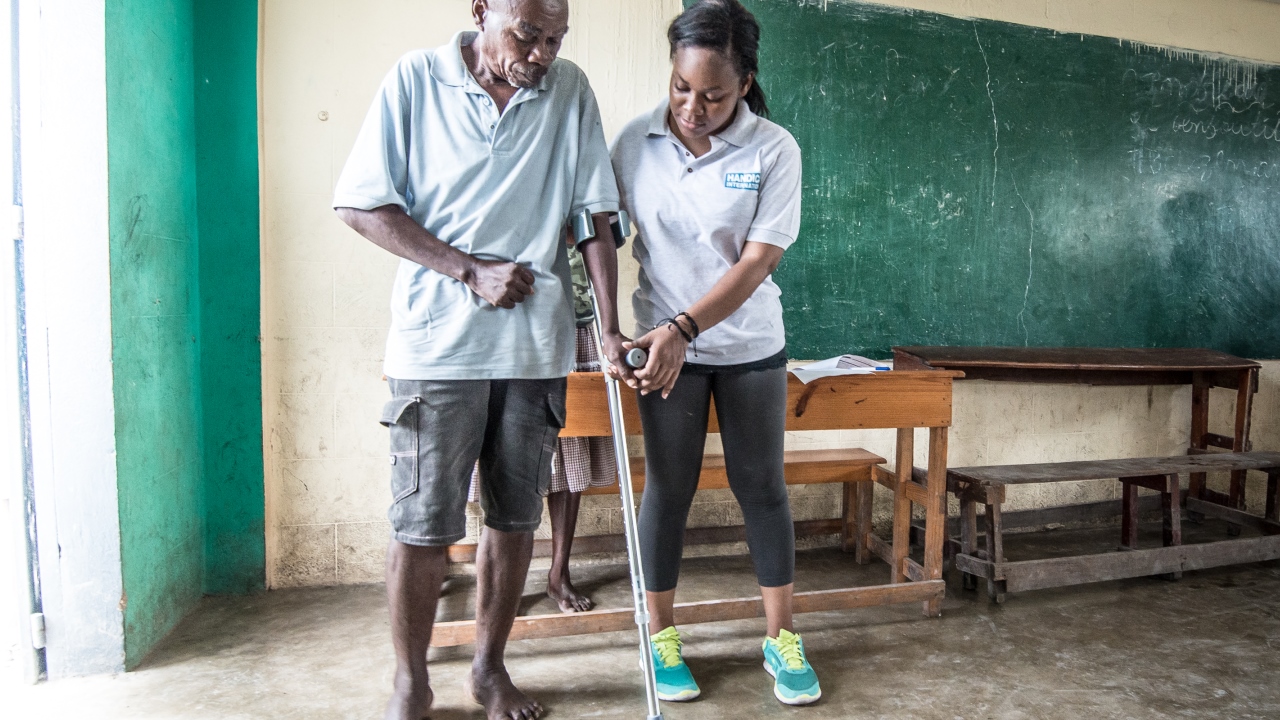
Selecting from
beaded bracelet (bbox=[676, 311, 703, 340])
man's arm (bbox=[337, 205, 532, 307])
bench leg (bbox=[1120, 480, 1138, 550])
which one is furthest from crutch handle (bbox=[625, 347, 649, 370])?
bench leg (bbox=[1120, 480, 1138, 550])

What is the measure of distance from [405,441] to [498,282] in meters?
0.38

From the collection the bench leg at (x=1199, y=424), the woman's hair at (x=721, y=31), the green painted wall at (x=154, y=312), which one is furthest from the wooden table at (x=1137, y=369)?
the green painted wall at (x=154, y=312)

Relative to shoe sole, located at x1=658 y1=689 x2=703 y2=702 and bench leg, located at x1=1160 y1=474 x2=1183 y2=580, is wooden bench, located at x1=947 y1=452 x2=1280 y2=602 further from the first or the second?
shoe sole, located at x1=658 y1=689 x2=703 y2=702

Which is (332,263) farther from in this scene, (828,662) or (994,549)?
(994,549)

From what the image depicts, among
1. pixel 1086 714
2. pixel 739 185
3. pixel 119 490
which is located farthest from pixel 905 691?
pixel 119 490

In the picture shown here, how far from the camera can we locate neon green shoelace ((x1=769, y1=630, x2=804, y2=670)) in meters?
1.91

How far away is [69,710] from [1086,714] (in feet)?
8.27

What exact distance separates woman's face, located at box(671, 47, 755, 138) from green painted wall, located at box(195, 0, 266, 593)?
1.65 meters

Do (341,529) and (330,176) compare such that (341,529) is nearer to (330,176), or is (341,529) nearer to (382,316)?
(382,316)

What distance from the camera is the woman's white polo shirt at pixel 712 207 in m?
1.76

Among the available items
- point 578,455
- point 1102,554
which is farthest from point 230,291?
point 1102,554

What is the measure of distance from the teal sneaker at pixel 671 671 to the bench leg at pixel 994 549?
4.17 feet

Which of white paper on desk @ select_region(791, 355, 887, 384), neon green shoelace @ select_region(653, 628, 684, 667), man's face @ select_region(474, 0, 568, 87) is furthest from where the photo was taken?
white paper on desk @ select_region(791, 355, 887, 384)

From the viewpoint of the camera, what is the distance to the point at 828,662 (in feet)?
7.06
